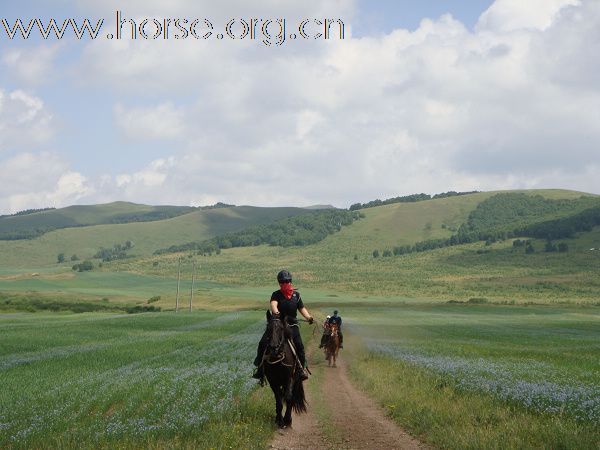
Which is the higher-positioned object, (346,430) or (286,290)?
(286,290)

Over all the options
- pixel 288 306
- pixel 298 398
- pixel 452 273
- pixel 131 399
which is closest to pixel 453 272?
pixel 452 273

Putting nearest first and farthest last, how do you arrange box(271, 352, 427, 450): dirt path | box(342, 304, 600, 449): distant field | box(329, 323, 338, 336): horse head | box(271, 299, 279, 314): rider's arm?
1. box(342, 304, 600, 449): distant field
2. box(271, 352, 427, 450): dirt path
3. box(271, 299, 279, 314): rider's arm
4. box(329, 323, 338, 336): horse head

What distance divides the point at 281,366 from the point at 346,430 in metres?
1.84

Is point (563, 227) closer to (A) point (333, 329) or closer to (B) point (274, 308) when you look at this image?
(A) point (333, 329)

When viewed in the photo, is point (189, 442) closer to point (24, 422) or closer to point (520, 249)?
point (24, 422)

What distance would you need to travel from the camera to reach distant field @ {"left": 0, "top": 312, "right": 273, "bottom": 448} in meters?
11.3

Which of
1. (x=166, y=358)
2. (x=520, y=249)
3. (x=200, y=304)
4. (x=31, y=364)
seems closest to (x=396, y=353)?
(x=166, y=358)

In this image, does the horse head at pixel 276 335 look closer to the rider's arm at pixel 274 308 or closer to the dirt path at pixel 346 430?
the rider's arm at pixel 274 308

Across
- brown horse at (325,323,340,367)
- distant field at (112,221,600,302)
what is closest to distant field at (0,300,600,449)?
brown horse at (325,323,340,367)

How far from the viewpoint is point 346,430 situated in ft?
43.2

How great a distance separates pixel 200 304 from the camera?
107m

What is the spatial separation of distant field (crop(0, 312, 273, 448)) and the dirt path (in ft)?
2.36

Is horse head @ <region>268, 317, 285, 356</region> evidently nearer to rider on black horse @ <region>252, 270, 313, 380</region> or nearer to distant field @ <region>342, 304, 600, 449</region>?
rider on black horse @ <region>252, 270, 313, 380</region>

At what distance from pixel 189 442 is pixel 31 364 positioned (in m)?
17.2
